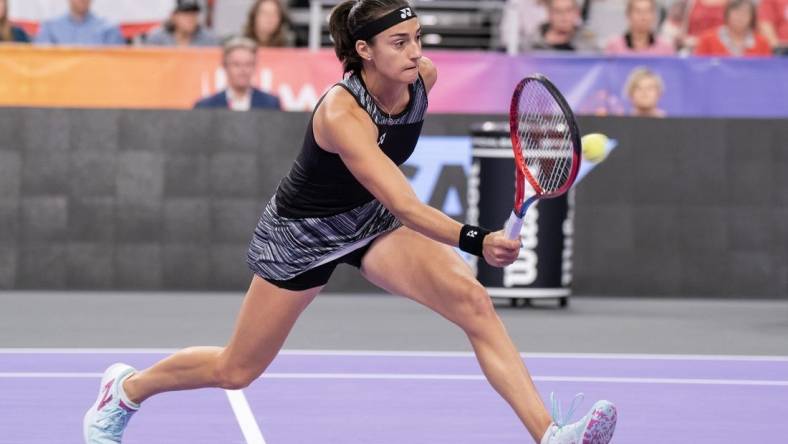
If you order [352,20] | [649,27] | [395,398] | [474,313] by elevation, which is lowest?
[395,398]

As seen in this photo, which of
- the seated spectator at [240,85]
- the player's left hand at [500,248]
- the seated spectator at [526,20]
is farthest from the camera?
the seated spectator at [526,20]

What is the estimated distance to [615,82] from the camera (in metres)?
11.4

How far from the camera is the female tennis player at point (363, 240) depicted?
4.84 m

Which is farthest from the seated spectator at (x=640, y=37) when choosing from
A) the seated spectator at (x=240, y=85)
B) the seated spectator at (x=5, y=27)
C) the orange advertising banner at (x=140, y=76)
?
the seated spectator at (x=5, y=27)

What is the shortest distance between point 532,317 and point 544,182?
16.4 feet

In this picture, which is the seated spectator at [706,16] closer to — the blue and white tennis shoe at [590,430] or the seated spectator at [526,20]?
the seated spectator at [526,20]

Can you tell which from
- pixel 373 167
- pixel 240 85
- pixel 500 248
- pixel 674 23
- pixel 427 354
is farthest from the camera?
pixel 674 23

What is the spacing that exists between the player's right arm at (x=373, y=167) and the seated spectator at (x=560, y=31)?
7511mm

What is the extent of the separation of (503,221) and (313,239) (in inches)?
205

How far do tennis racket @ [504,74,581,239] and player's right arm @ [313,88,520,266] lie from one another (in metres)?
0.24

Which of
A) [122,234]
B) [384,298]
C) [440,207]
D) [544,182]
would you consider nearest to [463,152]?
[440,207]

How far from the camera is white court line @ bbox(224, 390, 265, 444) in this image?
583 centimetres

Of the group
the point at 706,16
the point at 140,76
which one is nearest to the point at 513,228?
the point at 140,76

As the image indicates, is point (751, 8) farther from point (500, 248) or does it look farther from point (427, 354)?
point (500, 248)
